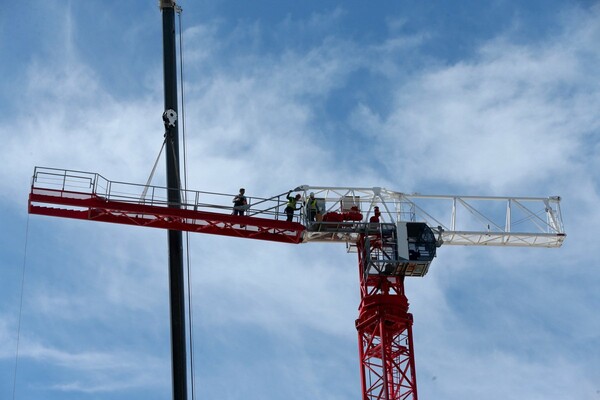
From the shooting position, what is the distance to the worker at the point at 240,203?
66.2 m

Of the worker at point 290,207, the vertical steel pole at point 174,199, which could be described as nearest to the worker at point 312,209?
the worker at point 290,207

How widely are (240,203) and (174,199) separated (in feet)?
11.0

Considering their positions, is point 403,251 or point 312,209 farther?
point 312,209

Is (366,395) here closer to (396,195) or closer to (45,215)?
(396,195)

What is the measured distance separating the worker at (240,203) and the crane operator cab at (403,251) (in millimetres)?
5952

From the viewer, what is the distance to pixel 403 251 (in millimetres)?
66875

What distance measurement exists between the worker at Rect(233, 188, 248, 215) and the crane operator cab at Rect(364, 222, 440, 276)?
234 inches

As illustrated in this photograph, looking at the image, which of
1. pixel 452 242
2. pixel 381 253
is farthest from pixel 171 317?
pixel 452 242

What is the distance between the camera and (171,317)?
6028 cm

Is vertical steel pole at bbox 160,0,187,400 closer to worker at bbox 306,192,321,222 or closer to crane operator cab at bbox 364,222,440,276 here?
worker at bbox 306,192,321,222

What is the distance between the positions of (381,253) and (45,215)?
1556 centimetres

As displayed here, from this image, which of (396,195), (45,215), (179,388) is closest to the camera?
(179,388)

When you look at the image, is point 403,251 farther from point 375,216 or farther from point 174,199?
point 174,199

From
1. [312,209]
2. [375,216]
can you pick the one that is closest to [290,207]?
[312,209]
